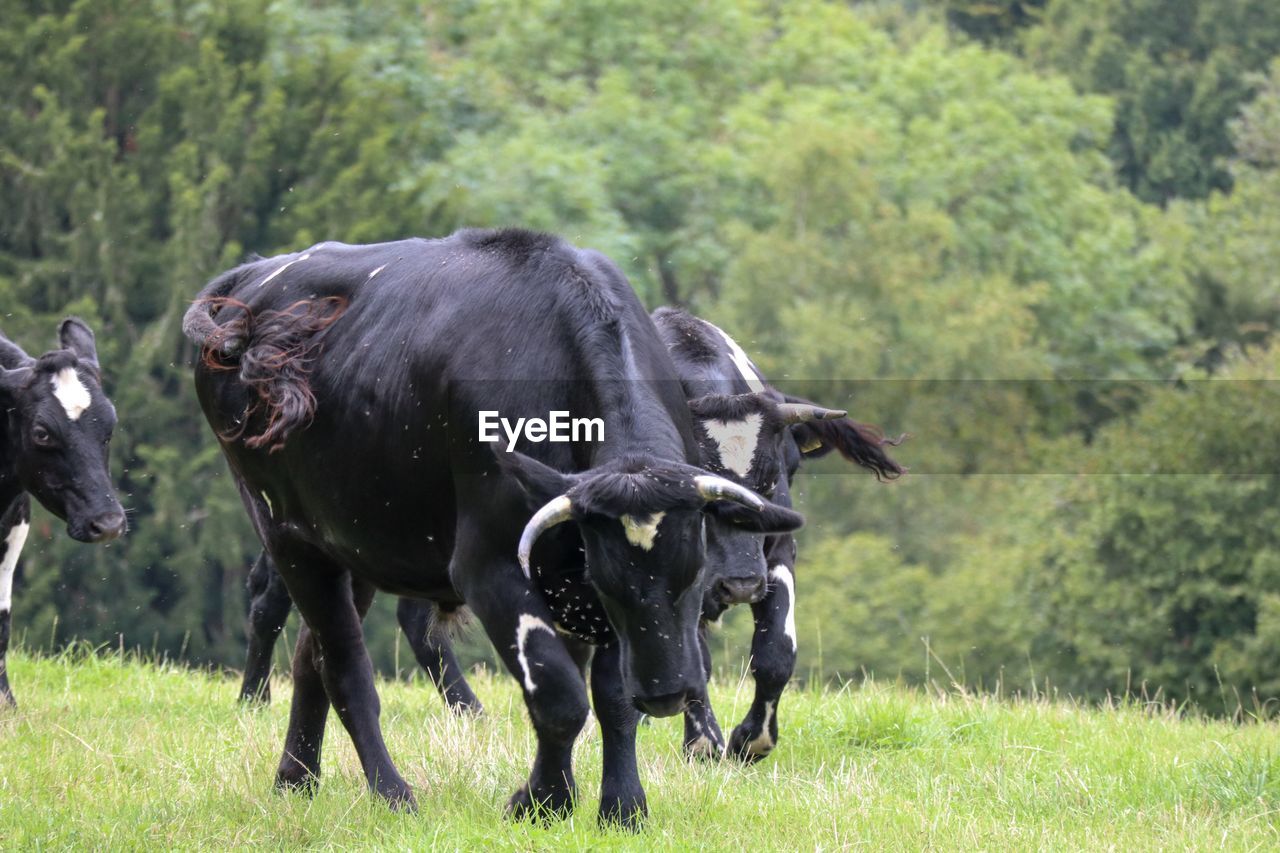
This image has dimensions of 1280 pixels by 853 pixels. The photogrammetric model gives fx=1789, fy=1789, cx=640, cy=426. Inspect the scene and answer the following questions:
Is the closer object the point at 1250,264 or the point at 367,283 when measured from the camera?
the point at 367,283

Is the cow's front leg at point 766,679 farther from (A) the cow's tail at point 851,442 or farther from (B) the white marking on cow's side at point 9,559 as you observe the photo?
(B) the white marking on cow's side at point 9,559

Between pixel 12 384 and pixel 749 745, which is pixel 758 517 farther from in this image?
pixel 12 384

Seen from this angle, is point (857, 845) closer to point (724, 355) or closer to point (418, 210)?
point (724, 355)

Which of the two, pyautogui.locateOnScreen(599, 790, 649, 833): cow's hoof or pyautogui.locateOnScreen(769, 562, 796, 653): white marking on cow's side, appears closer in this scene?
pyautogui.locateOnScreen(599, 790, 649, 833): cow's hoof

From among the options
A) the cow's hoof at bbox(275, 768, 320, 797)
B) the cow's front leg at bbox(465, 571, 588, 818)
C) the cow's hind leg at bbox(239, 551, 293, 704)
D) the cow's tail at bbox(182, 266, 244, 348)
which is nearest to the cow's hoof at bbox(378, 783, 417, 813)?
the cow's hoof at bbox(275, 768, 320, 797)

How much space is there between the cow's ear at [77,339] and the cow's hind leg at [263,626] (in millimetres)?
1537

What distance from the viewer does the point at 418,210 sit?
101 feet

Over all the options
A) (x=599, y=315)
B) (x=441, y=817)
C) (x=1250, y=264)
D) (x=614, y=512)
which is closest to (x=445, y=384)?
(x=599, y=315)

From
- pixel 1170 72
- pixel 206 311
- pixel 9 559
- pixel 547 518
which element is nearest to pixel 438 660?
pixel 9 559

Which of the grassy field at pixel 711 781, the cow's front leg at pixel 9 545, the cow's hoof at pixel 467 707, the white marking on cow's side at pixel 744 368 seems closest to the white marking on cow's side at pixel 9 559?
the cow's front leg at pixel 9 545

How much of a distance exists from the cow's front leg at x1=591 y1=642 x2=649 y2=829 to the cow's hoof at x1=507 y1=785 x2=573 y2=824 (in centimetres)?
15

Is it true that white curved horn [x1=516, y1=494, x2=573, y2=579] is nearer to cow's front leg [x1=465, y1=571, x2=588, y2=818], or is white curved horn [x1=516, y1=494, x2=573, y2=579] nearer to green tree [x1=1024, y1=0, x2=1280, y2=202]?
cow's front leg [x1=465, y1=571, x2=588, y2=818]

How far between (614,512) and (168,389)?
25.7m

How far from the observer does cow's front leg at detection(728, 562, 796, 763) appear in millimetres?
8203
